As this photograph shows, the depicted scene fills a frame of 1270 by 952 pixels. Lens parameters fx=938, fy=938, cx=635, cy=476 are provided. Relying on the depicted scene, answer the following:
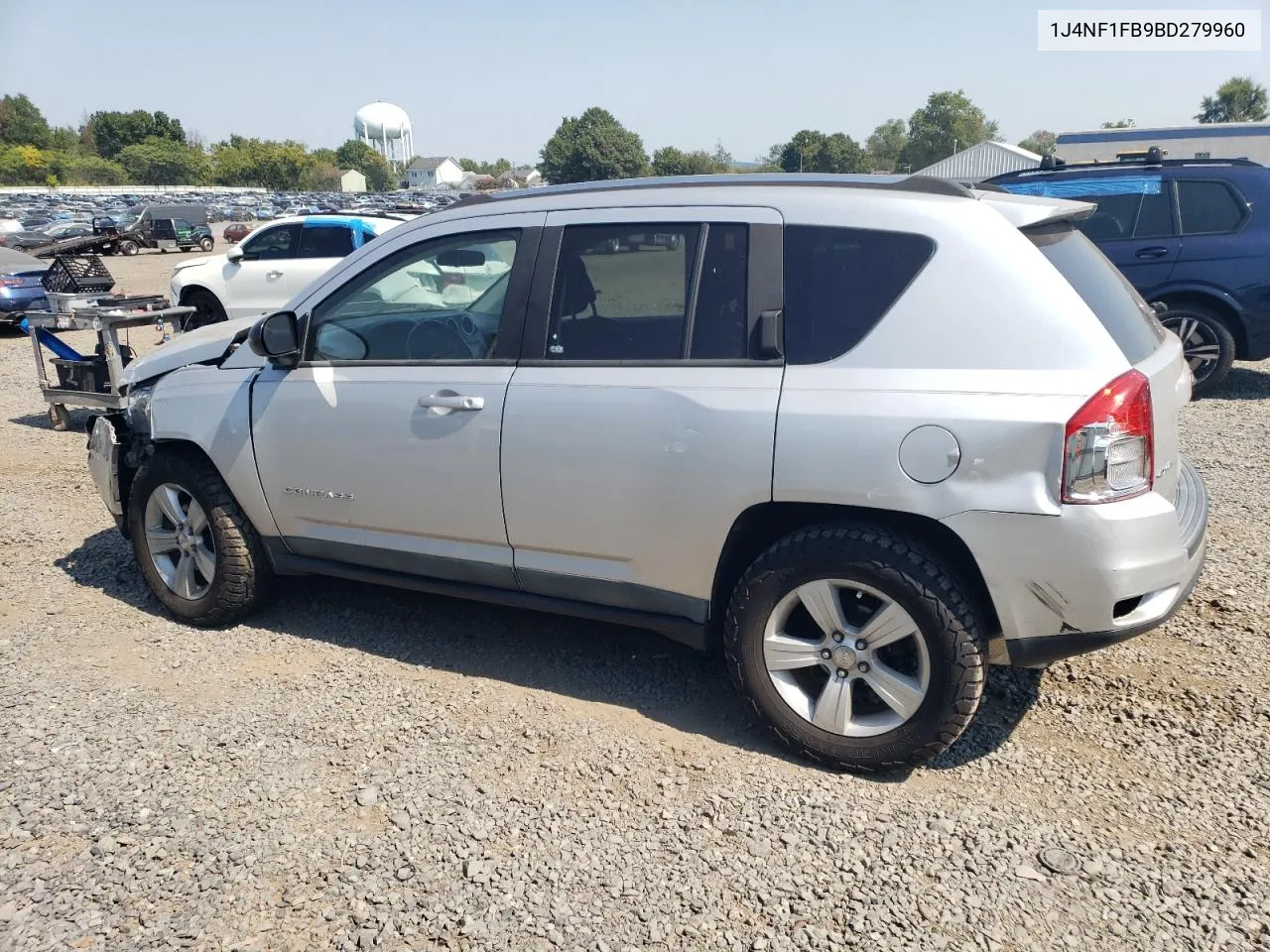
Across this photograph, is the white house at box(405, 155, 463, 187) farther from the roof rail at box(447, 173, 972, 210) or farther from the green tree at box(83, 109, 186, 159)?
A: the roof rail at box(447, 173, 972, 210)

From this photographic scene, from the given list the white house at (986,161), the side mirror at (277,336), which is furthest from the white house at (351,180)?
the side mirror at (277,336)

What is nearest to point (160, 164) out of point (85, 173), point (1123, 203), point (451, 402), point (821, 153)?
point (85, 173)

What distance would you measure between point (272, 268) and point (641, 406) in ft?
34.8

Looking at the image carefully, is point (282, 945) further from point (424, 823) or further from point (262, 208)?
point (262, 208)

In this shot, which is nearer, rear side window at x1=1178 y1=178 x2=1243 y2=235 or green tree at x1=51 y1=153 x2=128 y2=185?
rear side window at x1=1178 y1=178 x2=1243 y2=235

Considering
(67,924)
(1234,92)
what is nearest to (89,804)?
(67,924)

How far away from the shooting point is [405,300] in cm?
397

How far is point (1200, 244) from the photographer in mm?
8039

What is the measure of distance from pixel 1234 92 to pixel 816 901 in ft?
313

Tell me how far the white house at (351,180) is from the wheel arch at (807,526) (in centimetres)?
12942

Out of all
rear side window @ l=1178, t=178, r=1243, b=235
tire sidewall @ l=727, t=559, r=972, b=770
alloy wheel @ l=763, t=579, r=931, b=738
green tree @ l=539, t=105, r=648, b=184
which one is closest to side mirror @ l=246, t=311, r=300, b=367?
tire sidewall @ l=727, t=559, r=972, b=770

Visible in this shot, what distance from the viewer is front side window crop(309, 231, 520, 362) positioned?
366cm

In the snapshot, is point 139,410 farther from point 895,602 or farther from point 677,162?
point 677,162

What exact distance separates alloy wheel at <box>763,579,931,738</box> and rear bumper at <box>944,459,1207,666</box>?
307mm
